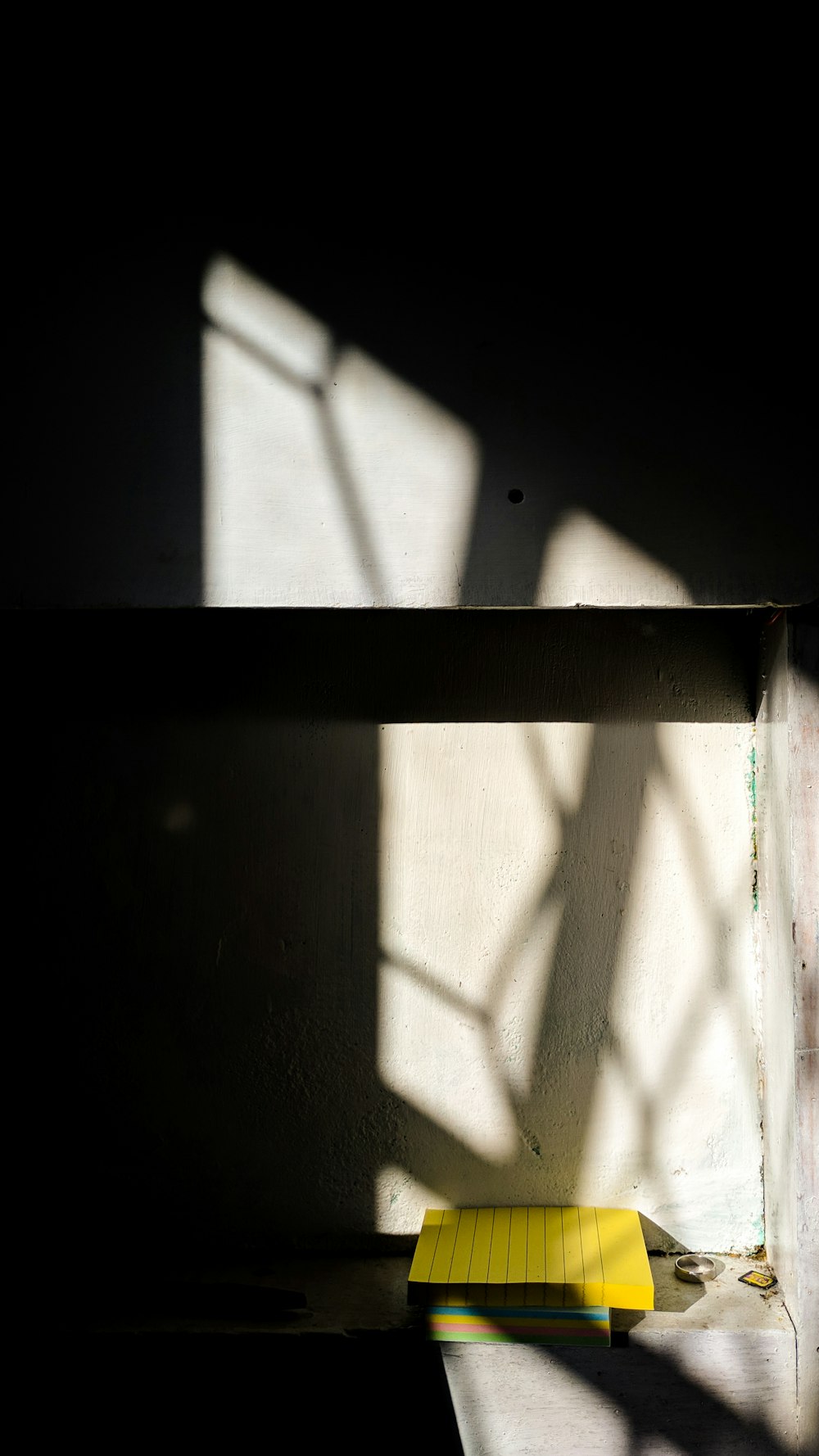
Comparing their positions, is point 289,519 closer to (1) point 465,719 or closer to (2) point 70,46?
(1) point 465,719

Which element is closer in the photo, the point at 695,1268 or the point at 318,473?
the point at 318,473

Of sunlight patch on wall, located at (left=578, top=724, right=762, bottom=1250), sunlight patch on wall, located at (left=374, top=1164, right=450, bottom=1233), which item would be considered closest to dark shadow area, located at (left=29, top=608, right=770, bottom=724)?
sunlight patch on wall, located at (left=578, top=724, right=762, bottom=1250)

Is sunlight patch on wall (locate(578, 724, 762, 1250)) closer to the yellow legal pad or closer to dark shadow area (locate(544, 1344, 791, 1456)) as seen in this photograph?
the yellow legal pad

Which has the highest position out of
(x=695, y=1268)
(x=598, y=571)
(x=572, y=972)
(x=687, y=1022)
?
(x=598, y=571)

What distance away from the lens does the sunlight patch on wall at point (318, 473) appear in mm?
2719

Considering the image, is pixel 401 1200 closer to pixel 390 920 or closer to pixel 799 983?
pixel 390 920

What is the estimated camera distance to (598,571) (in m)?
2.70

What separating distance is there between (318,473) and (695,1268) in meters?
2.37

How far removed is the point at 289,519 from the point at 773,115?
5.05ft

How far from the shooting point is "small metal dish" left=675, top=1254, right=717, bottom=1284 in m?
3.00

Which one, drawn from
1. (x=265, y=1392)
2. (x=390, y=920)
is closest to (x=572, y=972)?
(x=390, y=920)

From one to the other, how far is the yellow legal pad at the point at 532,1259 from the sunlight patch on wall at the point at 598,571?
1676 mm

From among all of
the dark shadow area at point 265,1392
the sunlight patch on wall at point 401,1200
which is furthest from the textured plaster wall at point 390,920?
the dark shadow area at point 265,1392

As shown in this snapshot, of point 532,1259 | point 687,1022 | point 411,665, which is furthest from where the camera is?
point 411,665
